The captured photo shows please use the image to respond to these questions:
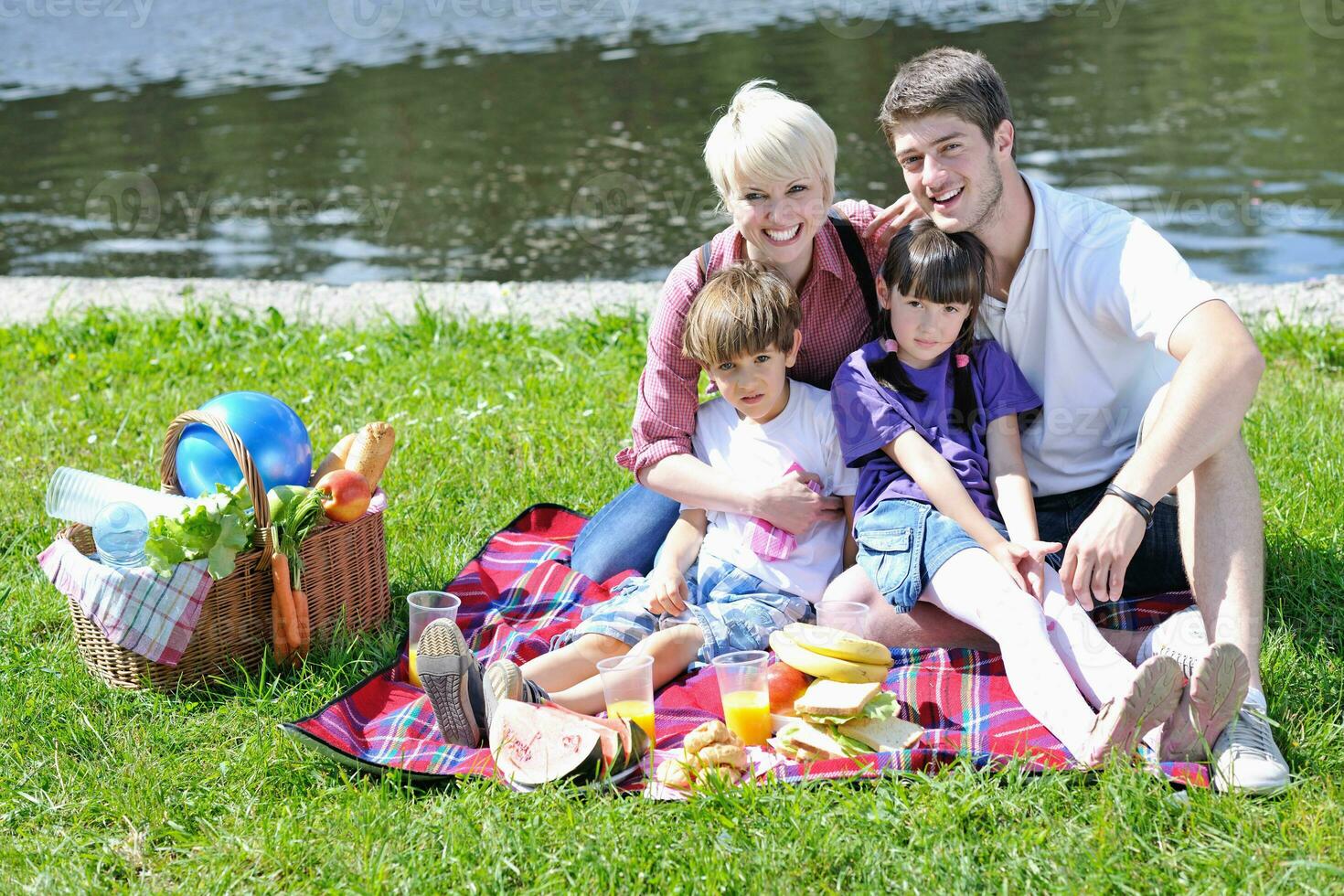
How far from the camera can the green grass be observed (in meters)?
2.62

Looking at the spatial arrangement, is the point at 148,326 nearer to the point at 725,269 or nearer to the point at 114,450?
the point at 114,450

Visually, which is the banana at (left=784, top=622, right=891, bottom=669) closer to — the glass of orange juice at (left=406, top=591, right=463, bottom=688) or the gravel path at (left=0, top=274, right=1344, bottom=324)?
the glass of orange juice at (left=406, top=591, right=463, bottom=688)

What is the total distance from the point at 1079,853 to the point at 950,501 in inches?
40.9

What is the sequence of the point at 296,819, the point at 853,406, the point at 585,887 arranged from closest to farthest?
the point at 585,887 < the point at 296,819 < the point at 853,406

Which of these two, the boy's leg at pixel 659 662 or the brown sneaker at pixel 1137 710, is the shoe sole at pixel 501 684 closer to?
the boy's leg at pixel 659 662

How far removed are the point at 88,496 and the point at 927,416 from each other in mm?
2360

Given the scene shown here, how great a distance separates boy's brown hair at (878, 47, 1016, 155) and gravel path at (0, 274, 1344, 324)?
10.8 ft

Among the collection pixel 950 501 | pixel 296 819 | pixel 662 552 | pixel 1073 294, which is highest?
pixel 1073 294

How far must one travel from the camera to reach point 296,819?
2.93 m

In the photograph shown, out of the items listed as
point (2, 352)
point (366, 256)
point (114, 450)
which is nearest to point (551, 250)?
point (366, 256)

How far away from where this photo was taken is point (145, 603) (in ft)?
11.2

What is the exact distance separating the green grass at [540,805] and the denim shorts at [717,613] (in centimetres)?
68

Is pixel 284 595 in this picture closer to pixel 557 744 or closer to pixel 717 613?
pixel 557 744

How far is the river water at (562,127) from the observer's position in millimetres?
9672
